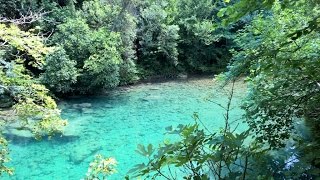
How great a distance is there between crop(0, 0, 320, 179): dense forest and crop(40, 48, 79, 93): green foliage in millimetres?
39

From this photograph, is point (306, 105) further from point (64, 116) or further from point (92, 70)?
point (92, 70)

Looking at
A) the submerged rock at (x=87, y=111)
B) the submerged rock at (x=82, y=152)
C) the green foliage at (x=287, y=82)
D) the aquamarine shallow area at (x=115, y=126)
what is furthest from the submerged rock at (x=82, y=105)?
the green foliage at (x=287, y=82)

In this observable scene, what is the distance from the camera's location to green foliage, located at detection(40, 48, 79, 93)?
11812 mm

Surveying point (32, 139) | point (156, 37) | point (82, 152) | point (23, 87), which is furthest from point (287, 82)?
point (156, 37)

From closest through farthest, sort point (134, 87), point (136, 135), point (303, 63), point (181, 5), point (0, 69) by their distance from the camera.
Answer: point (303, 63) → point (0, 69) → point (136, 135) → point (134, 87) → point (181, 5)

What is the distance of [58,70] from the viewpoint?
1193cm

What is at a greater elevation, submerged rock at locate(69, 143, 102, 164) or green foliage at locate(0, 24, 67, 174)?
green foliage at locate(0, 24, 67, 174)

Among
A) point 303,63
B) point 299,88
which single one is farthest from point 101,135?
point 303,63

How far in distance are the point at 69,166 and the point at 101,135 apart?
6.45ft

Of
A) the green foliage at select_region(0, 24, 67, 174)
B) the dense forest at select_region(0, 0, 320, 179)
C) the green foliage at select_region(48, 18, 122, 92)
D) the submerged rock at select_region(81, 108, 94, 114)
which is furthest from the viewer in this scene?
the green foliage at select_region(48, 18, 122, 92)

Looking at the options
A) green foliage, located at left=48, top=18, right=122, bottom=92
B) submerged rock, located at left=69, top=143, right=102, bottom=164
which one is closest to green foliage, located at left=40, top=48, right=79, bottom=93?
green foliage, located at left=48, top=18, right=122, bottom=92

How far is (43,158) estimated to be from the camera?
789cm

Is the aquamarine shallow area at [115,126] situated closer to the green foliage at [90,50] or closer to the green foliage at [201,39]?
the green foliage at [90,50]

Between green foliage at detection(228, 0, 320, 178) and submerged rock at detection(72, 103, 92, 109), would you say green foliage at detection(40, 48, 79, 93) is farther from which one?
green foliage at detection(228, 0, 320, 178)
